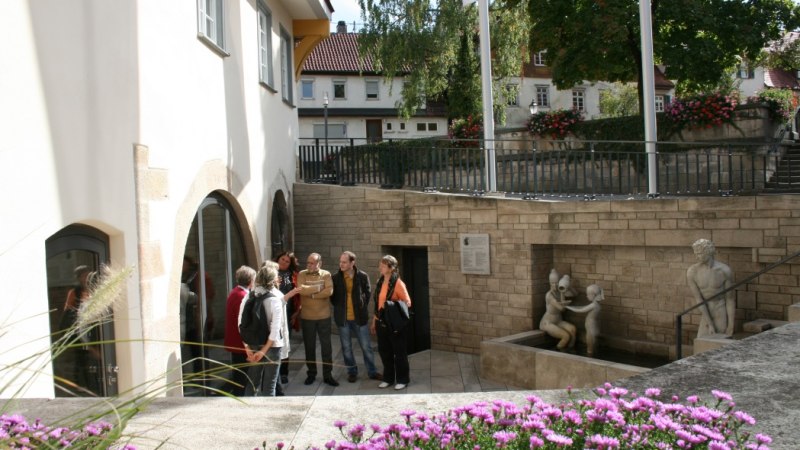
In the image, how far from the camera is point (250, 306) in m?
7.15

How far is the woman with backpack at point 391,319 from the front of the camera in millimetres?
8945

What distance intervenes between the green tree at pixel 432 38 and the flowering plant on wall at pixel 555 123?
601 cm

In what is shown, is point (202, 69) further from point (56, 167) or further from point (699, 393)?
point (699, 393)

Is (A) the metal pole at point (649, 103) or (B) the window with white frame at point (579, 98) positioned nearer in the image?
(A) the metal pole at point (649, 103)

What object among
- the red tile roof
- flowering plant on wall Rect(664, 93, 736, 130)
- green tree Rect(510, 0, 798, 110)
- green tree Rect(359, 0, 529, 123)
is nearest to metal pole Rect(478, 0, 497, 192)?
flowering plant on wall Rect(664, 93, 736, 130)

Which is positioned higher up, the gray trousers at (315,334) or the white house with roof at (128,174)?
the white house with roof at (128,174)

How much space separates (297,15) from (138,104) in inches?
329

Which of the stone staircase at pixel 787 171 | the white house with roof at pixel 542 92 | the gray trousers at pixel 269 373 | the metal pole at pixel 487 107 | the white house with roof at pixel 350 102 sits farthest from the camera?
the white house with roof at pixel 350 102

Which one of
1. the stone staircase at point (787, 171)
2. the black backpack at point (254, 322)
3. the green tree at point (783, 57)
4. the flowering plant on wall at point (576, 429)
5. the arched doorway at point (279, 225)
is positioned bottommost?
the black backpack at point (254, 322)

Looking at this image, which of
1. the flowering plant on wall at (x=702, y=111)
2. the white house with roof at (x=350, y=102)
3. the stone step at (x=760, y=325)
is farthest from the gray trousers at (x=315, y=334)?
the white house with roof at (x=350, y=102)

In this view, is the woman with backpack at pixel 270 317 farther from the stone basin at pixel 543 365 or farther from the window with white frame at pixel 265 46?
the window with white frame at pixel 265 46

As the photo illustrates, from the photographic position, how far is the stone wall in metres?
9.01

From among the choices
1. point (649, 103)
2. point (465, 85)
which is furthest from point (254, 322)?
point (465, 85)

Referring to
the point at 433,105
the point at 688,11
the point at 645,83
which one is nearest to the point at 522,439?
the point at 645,83
